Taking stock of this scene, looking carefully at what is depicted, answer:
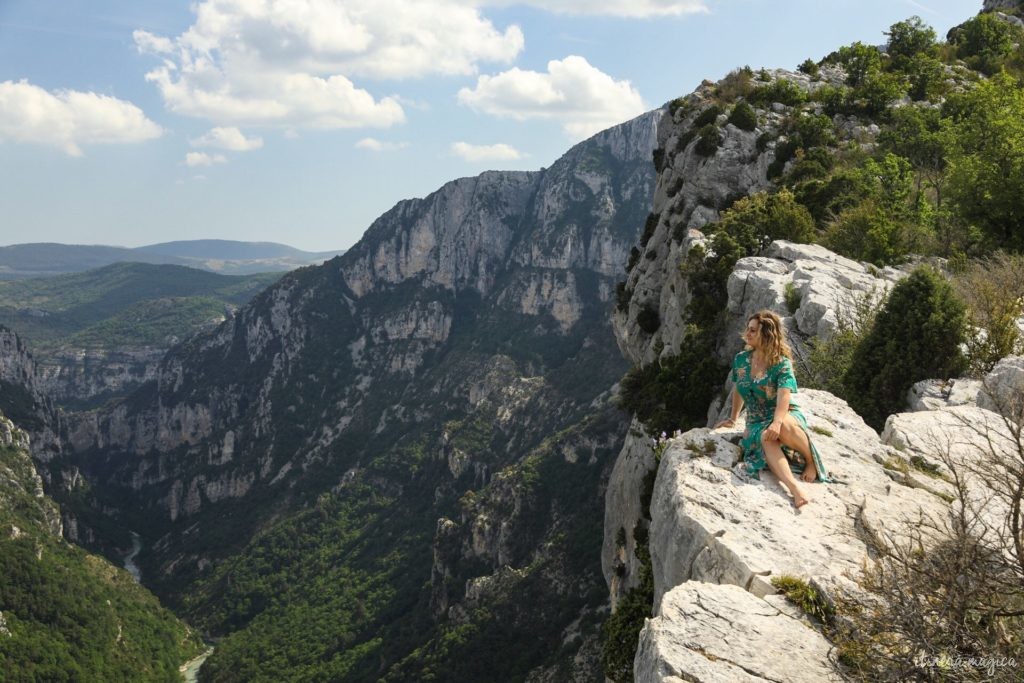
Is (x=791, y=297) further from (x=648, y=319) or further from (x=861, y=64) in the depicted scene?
(x=861, y=64)

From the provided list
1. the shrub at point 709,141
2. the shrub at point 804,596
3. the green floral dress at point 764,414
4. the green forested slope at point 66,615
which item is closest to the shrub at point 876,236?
the shrub at point 709,141

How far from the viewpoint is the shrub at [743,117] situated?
45781 mm

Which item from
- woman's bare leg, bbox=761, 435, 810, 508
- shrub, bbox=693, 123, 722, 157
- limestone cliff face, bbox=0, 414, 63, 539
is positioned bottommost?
limestone cliff face, bbox=0, 414, 63, 539

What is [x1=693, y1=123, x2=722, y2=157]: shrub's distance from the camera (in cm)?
4484

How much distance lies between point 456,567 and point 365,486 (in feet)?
237

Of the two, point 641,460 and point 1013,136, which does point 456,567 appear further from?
point 1013,136

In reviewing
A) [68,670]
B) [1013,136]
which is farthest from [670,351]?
[68,670]

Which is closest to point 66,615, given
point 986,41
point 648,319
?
point 648,319

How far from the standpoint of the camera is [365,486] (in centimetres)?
17812

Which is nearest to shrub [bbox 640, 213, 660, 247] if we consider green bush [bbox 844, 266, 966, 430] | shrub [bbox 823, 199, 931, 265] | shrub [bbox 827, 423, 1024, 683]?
shrub [bbox 823, 199, 931, 265]

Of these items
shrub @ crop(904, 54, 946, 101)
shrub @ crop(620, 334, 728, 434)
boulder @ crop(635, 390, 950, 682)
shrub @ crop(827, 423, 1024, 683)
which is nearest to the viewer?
shrub @ crop(827, 423, 1024, 683)

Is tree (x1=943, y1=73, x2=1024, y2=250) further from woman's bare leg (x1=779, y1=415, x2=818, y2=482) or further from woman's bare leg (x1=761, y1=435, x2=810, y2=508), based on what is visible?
woman's bare leg (x1=761, y1=435, x2=810, y2=508)

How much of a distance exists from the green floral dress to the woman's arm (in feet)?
0.52

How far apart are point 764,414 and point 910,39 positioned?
63976 mm
